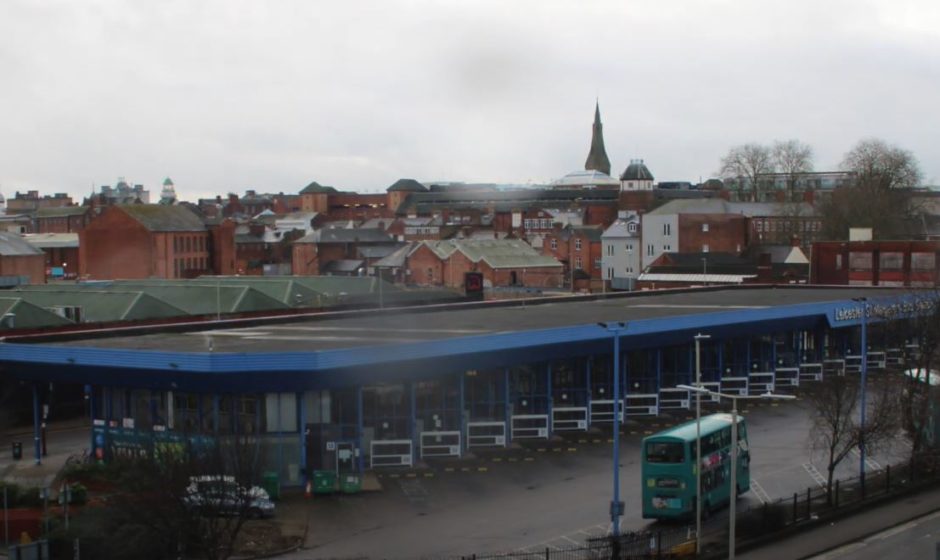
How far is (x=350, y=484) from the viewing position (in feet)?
100

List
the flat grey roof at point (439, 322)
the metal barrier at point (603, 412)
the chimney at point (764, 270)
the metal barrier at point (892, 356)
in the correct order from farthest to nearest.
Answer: the chimney at point (764, 270) < the metal barrier at point (892, 356) < the metal barrier at point (603, 412) < the flat grey roof at point (439, 322)

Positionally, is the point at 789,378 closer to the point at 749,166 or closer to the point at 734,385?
the point at 734,385

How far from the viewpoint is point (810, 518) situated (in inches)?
1072

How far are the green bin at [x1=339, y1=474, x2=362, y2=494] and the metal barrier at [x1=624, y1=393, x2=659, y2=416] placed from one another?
15.4 m

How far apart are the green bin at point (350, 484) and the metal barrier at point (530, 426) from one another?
9.19 metres

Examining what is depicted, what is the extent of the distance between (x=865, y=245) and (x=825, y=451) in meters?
42.3

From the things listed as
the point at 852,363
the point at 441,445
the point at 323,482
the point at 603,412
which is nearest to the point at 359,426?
the point at 323,482

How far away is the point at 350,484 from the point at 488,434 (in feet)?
25.5

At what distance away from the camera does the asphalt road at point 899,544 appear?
80.3 feet

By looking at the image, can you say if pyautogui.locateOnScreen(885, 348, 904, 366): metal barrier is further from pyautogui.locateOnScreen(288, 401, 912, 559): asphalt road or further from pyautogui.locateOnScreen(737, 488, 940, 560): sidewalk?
pyautogui.locateOnScreen(737, 488, 940, 560): sidewalk

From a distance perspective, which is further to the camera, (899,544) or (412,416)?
(412,416)

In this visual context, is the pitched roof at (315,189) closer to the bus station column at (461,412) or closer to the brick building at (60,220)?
the brick building at (60,220)

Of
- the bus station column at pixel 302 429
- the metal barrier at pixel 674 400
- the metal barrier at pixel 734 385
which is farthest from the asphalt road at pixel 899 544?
the metal barrier at pixel 734 385

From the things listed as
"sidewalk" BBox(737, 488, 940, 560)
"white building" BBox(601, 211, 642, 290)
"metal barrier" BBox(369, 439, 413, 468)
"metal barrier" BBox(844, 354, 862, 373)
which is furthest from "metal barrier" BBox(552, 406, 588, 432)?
"white building" BBox(601, 211, 642, 290)
